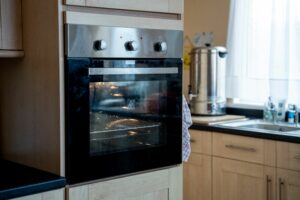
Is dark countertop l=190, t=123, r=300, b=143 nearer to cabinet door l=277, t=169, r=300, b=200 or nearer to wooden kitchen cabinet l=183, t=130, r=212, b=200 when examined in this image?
wooden kitchen cabinet l=183, t=130, r=212, b=200

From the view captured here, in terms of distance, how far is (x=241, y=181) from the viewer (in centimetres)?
308

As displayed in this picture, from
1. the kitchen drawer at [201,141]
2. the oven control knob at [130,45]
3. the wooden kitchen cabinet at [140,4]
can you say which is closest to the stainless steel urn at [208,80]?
the kitchen drawer at [201,141]

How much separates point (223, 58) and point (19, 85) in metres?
1.95

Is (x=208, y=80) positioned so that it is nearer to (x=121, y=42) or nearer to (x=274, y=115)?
(x=274, y=115)

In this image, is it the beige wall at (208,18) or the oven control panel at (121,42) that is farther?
the beige wall at (208,18)

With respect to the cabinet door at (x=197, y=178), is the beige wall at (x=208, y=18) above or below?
above

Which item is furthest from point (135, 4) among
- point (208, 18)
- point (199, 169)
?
point (208, 18)

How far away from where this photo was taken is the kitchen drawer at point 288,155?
2.80 m

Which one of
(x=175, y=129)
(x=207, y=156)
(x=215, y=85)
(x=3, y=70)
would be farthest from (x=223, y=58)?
(x=3, y=70)

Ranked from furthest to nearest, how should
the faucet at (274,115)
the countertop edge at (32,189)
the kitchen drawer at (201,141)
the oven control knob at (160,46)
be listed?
the faucet at (274,115) < the kitchen drawer at (201,141) < the oven control knob at (160,46) < the countertop edge at (32,189)

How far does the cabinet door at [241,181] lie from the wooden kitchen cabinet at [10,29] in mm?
1647

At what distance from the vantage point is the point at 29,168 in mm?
1992

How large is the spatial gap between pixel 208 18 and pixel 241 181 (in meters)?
1.41

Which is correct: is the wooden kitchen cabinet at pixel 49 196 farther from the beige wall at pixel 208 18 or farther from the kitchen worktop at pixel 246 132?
the beige wall at pixel 208 18
